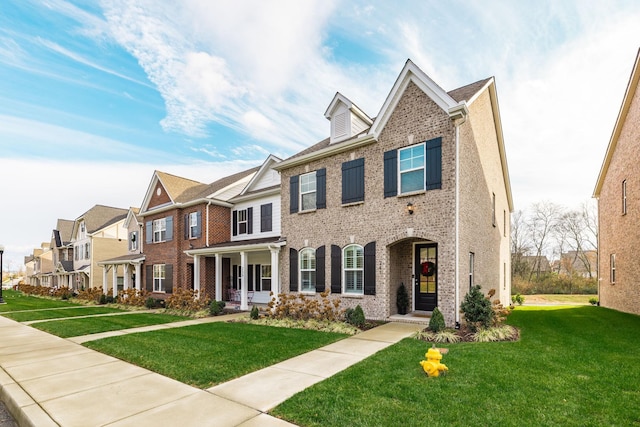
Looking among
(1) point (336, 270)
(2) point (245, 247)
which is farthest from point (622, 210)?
(2) point (245, 247)

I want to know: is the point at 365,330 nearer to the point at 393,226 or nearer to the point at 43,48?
the point at 393,226

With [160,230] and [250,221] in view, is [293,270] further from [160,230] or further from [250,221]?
[160,230]

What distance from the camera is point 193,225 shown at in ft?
65.0

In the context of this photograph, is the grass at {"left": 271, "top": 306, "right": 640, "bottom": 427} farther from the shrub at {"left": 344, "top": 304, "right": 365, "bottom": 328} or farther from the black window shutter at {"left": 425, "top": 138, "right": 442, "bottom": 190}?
the black window shutter at {"left": 425, "top": 138, "right": 442, "bottom": 190}

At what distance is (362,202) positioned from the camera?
12211 mm

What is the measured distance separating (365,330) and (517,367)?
4610 millimetres

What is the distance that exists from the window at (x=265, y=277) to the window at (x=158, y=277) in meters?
6.67

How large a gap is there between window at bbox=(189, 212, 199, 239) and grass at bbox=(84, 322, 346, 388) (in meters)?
8.85

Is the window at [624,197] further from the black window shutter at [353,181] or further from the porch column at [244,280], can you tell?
the porch column at [244,280]

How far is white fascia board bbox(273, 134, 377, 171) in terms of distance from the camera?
39.7ft

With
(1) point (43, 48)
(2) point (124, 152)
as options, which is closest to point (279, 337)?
(1) point (43, 48)

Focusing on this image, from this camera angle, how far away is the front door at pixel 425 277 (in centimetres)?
1203

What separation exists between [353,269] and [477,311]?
4.37 m

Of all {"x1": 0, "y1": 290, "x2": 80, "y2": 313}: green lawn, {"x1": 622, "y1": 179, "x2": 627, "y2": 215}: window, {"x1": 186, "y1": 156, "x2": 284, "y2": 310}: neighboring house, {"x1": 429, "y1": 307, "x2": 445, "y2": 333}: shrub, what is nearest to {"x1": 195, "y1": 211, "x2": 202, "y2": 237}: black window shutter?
{"x1": 186, "y1": 156, "x2": 284, "y2": 310}: neighboring house
